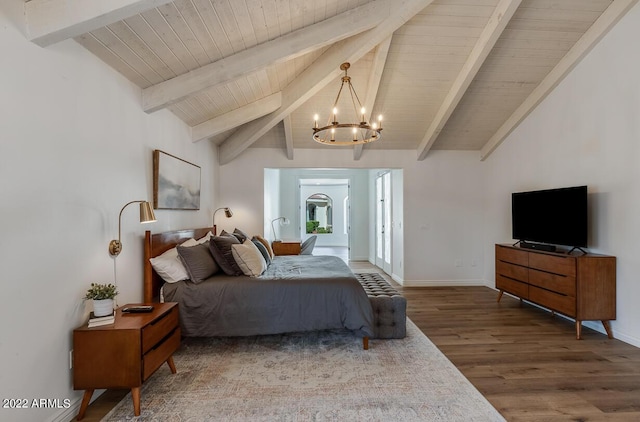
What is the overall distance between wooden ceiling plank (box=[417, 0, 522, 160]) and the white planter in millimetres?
4170

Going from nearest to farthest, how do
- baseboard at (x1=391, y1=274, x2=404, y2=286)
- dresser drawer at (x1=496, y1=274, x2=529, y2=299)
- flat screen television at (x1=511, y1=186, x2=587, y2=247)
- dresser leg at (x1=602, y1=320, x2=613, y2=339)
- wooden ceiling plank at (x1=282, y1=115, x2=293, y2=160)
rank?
dresser leg at (x1=602, y1=320, x2=613, y2=339)
flat screen television at (x1=511, y1=186, x2=587, y2=247)
dresser drawer at (x1=496, y1=274, x2=529, y2=299)
wooden ceiling plank at (x1=282, y1=115, x2=293, y2=160)
baseboard at (x1=391, y1=274, x2=404, y2=286)

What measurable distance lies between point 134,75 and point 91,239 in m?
1.42

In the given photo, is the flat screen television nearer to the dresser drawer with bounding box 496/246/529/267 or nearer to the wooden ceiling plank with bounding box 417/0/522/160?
the dresser drawer with bounding box 496/246/529/267

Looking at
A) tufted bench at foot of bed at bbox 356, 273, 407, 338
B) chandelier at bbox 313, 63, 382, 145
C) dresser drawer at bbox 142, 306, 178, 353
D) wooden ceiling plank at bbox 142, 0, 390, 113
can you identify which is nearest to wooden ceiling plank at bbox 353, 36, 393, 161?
chandelier at bbox 313, 63, 382, 145

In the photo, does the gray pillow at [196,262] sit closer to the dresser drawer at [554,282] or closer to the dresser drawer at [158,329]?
the dresser drawer at [158,329]

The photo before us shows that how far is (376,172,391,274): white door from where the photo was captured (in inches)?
277

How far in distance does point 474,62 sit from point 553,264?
246cm

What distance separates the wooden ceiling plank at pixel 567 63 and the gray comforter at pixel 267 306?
3.67m

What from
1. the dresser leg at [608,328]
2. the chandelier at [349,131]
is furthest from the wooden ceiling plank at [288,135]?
the dresser leg at [608,328]

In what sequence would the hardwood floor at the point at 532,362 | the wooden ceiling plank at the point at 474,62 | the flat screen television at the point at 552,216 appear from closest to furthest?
the hardwood floor at the point at 532,362 → the wooden ceiling plank at the point at 474,62 → the flat screen television at the point at 552,216

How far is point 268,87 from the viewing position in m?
4.10

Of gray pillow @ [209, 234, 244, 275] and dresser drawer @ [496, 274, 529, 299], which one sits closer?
gray pillow @ [209, 234, 244, 275]

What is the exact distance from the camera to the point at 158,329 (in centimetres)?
234

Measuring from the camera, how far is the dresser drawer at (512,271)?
14.0 ft
